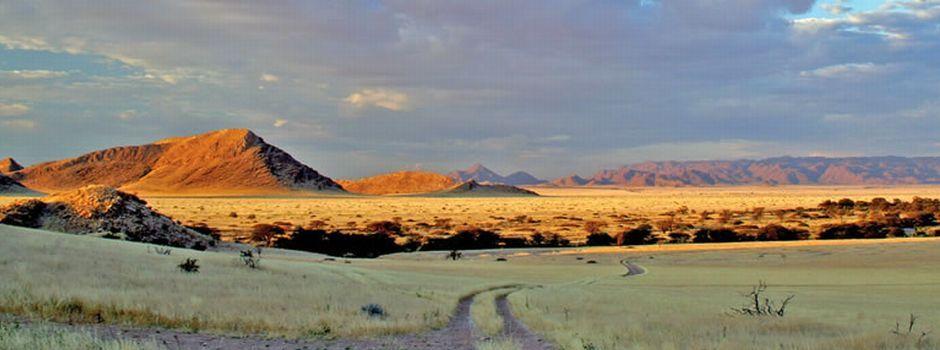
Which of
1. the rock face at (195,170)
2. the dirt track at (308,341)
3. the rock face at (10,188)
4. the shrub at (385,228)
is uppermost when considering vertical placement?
the rock face at (195,170)

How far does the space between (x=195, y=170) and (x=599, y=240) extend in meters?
144

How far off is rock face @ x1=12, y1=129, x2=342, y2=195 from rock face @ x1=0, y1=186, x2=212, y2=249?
12640 centimetres

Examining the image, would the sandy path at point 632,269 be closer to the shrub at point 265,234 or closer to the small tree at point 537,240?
the small tree at point 537,240

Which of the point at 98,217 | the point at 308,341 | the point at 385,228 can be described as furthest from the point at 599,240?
the point at 308,341

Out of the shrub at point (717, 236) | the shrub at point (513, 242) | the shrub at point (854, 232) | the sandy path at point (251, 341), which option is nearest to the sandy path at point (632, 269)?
the shrub at point (513, 242)

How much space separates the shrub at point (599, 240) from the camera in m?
46.3

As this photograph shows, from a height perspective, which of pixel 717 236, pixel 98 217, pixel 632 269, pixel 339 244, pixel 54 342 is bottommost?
pixel 632 269

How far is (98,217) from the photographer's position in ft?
104

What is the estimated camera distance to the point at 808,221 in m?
60.4

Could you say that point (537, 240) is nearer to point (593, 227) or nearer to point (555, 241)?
point (555, 241)

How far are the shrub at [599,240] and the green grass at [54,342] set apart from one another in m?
38.8

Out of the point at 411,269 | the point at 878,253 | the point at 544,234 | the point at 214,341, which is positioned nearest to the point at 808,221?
the point at 544,234

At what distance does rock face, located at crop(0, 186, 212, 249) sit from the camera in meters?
31.1

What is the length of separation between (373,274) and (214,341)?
37.1ft
